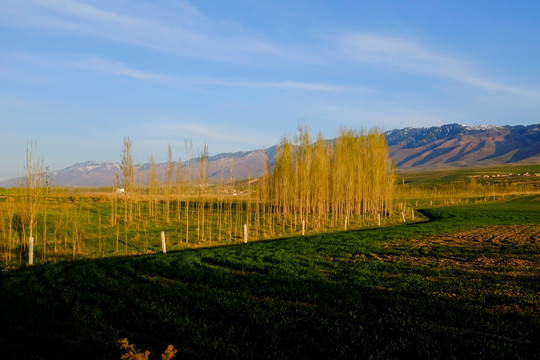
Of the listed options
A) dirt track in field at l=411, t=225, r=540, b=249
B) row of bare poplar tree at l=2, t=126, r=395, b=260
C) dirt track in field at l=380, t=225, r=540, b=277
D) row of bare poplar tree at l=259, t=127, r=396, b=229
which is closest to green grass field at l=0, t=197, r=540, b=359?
dirt track in field at l=380, t=225, r=540, b=277

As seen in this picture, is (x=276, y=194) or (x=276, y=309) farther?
(x=276, y=194)

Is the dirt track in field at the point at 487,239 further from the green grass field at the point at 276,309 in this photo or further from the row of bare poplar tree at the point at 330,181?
the row of bare poplar tree at the point at 330,181

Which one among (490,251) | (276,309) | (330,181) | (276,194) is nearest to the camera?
(276,309)

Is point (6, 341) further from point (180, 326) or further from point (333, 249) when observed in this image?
point (333, 249)

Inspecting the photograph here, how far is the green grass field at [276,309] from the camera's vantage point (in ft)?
20.3

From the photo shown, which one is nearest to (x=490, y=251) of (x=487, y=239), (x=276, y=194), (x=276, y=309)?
(x=487, y=239)

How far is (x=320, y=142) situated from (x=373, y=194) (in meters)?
10.0

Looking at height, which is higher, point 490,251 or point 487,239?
point 490,251

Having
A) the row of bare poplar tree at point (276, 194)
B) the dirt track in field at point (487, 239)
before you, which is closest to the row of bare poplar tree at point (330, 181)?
the row of bare poplar tree at point (276, 194)

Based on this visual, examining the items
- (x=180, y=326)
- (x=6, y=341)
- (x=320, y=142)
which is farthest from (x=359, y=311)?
(x=320, y=142)

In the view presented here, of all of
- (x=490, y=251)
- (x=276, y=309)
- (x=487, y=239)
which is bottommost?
(x=487, y=239)

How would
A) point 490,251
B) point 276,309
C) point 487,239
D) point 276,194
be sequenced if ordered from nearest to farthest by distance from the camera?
point 276,309 < point 490,251 < point 487,239 < point 276,194

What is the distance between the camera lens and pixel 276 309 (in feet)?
26.5

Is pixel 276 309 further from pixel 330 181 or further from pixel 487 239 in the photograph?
pixel 330 181
